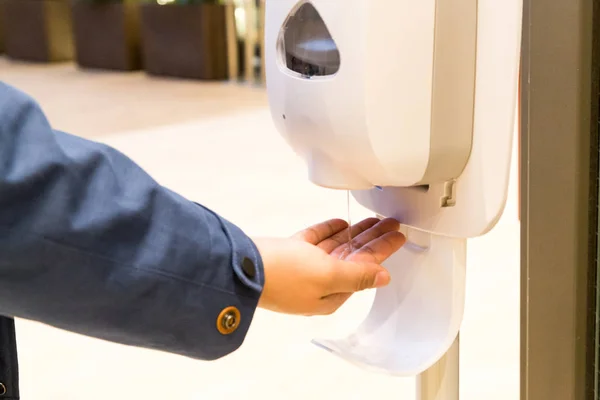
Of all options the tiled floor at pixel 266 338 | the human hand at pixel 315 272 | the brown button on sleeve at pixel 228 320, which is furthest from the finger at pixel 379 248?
the tiled floor at pixel 266 338

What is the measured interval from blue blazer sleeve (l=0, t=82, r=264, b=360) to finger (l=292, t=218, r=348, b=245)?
104mm

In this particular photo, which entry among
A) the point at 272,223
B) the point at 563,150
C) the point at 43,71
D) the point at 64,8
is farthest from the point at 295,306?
the point at 64,8

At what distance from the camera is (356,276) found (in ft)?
1.77

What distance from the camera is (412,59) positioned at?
49 cm

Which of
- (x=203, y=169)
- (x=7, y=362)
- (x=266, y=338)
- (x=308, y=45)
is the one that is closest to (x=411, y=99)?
(x=308, y=45)

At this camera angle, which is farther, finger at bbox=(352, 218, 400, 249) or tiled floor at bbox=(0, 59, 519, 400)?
tiled floor at bbox=(0, 59, 519, 400)

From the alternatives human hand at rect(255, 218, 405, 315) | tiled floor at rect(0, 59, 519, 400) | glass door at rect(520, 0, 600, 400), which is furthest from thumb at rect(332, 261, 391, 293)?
tiled floor at rect(0, 59, 519, 400)

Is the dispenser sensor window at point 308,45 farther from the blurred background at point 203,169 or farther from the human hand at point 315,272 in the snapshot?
the blurred background at point 203,169

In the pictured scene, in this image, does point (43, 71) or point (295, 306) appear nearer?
point (295, 306)

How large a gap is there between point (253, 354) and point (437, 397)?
1.83 feet

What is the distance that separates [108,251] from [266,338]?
816 mm

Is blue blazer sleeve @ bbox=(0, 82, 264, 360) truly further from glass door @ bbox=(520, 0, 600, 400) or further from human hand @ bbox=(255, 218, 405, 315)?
glass door @ bbox=(520, 0, 600, 400)

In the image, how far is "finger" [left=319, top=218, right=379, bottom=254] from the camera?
1.97ft

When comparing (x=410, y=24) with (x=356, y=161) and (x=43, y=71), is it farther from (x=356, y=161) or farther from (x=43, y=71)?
(x=43, y=71)
